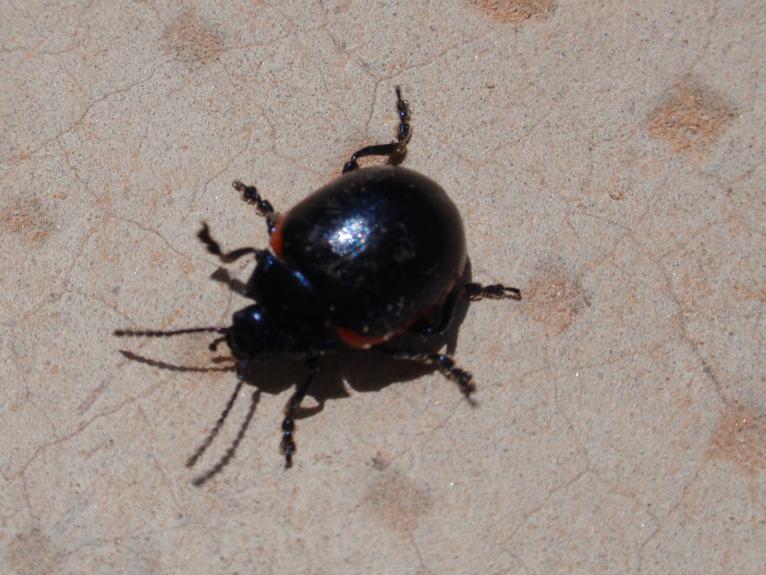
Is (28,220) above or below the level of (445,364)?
above

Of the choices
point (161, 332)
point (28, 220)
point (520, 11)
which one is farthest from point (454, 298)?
point (28, 220)

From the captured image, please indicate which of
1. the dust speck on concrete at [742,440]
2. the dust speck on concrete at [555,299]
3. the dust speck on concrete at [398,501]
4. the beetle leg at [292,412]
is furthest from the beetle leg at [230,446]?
the dust speck on concrete at [742,440]

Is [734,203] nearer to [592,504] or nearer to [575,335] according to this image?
[575,335]

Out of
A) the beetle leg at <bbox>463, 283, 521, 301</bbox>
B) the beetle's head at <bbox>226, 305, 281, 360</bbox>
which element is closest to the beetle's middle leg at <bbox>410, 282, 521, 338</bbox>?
the beetle leg at <bbox>463, 283, 521, 301</bbox>

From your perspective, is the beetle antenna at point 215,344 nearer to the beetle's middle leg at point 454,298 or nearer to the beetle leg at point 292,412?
the beetle leg at point 292,412

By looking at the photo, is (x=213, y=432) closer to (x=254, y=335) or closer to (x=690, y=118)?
Answer: (x=254, y=335)

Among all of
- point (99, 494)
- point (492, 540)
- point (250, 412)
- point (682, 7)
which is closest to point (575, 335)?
point (492, 540)

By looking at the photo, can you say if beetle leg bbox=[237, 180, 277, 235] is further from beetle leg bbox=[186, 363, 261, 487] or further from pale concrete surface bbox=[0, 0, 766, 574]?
beetle leg bbox=[186, 363, 261, 487]

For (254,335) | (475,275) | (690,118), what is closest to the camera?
(254,335)
